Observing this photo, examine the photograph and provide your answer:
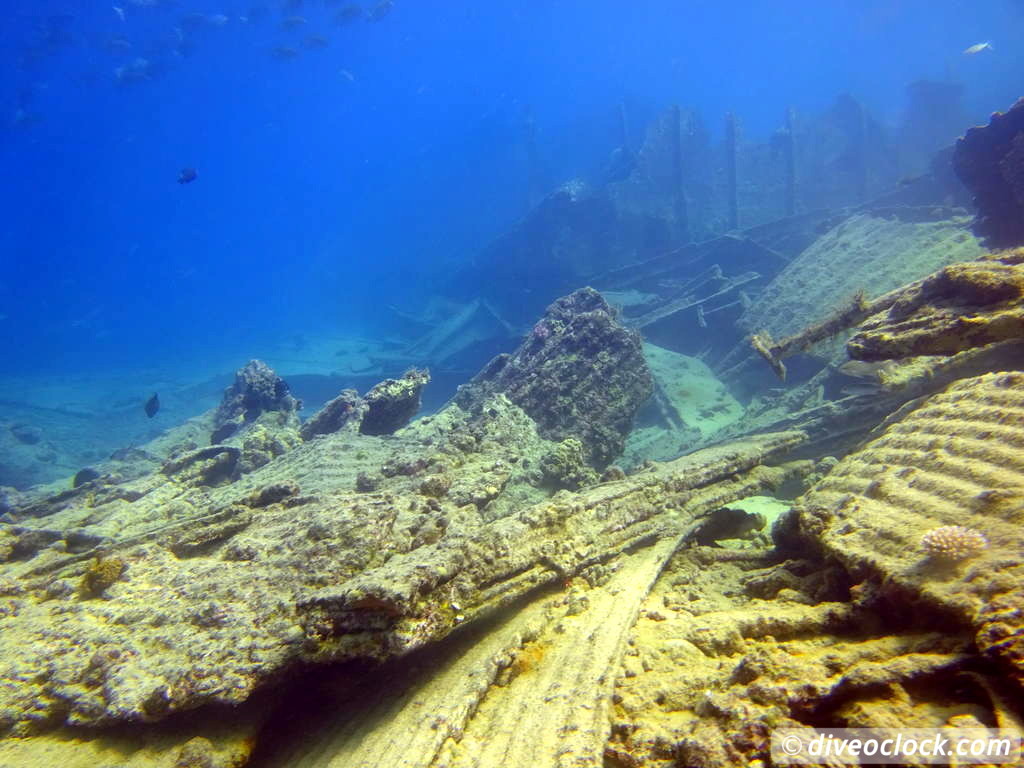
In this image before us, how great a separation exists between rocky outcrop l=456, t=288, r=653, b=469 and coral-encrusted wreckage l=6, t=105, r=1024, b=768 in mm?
1092

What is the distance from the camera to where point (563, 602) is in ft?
10.7

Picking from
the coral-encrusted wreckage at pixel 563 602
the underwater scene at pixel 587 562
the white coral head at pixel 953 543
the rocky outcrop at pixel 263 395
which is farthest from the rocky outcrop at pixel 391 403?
the white coral head at pixel 953 543

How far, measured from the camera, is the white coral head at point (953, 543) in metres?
2.15

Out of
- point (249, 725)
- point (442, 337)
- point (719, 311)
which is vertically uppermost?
point (442, 337)

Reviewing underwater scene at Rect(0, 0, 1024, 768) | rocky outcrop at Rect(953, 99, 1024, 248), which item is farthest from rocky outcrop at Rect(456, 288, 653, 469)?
rocky outcrop at Rect(953, 99, 1024, 248)

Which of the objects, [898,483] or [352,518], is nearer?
[898,483]

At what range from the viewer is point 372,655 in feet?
8.04

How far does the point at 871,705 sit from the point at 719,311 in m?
14.0

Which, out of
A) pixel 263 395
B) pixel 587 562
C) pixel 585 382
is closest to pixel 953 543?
pixel 587 562

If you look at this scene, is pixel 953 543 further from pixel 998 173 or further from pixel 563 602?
pixel 998 173

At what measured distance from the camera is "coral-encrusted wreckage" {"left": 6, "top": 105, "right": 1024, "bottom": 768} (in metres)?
1.95

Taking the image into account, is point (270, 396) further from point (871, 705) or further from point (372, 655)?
point (871, 705)

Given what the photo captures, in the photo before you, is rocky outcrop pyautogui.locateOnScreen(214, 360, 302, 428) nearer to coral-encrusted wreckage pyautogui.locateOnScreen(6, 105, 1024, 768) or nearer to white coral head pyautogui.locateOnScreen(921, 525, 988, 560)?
coral-encrusted wreckage pyautogui.locateOnScreen(6, 105, 1024, 768)

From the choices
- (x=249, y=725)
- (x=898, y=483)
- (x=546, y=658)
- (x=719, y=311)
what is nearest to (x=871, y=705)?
(x=546, y=658)
